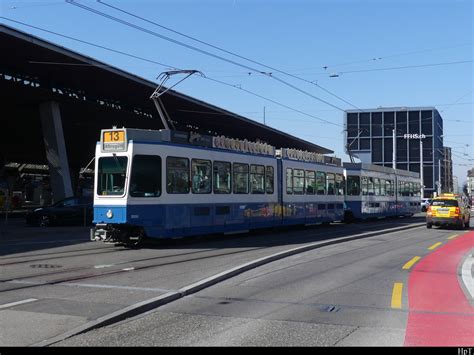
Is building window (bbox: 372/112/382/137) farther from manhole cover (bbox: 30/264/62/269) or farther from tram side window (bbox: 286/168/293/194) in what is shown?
manhole cover (bbox: 30/264/62/269)

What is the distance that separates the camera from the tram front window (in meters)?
16.2

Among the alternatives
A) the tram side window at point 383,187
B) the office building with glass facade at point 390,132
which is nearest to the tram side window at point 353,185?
the tram side window at point 383,187

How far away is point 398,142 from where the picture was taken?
62.3 meters

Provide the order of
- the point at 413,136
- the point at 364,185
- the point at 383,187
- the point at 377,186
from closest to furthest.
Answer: the point at 364,185
the point at 377,186
the point at 383,187
the point at 413,136

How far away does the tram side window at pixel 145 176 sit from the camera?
16.1 meters

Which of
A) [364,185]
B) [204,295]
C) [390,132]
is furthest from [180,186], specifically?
[390,132]

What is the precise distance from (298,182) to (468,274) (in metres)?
13.0

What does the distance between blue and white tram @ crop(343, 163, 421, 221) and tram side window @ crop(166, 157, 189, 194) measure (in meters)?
16.0

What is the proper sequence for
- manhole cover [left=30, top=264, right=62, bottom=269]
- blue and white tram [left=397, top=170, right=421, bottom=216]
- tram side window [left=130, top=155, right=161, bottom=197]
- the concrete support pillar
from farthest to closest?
blue and white tram [left=397, top=170, right=421, bottom=216] < the concrete support pillar < tram side window [left=130, top=155, right=161, bottom=197] < manhole cover [left=30, top=264, right=62, bottom=269]

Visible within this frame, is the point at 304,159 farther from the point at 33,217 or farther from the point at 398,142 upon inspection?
the point at 398,142

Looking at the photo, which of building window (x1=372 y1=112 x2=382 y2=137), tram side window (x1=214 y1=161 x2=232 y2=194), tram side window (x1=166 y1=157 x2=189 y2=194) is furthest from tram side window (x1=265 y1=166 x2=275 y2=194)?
building window (x1=372 y1=112 x2=382 y2=137)

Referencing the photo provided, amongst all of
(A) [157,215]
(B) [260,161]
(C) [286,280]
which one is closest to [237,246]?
(A) [157,215]

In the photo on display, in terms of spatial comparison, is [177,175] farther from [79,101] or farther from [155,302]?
[79,101]

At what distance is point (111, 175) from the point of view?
1642 cm
